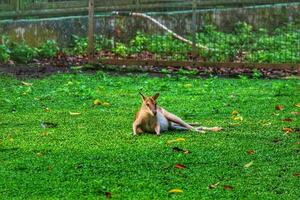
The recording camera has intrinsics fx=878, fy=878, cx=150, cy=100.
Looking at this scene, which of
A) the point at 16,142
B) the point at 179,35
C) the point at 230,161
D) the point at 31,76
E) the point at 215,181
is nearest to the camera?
the point at 215,181

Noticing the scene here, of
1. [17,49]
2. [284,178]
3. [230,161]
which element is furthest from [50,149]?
[17,49]

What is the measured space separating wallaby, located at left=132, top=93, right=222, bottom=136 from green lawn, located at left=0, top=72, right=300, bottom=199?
163mm

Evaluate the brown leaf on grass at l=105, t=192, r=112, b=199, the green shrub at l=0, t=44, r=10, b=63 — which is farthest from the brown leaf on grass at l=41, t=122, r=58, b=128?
the green shrub at l=0, t=44, r=10, b=63

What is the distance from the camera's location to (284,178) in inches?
296

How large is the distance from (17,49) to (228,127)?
7967mm

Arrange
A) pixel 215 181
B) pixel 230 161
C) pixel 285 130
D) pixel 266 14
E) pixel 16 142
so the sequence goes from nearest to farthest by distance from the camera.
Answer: pixel 215 181 → pixel 230 161 → pixel 16 142 → pixel 285 130 → pixel 266 14

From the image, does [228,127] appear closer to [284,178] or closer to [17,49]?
[284,178]

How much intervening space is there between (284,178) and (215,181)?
617mm

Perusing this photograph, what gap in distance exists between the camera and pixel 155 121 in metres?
9.77

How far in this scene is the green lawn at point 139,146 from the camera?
718 cm

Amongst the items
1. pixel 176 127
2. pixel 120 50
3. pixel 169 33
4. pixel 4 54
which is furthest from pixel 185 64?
pixel 176 127

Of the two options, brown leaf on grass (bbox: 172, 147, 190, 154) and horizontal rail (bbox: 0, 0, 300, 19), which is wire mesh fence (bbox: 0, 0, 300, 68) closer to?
horizontal rail (bbox: 0, 0, 300, 19)

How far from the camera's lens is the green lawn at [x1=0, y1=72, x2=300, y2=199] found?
718cm

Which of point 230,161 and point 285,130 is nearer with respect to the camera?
point 230,161
